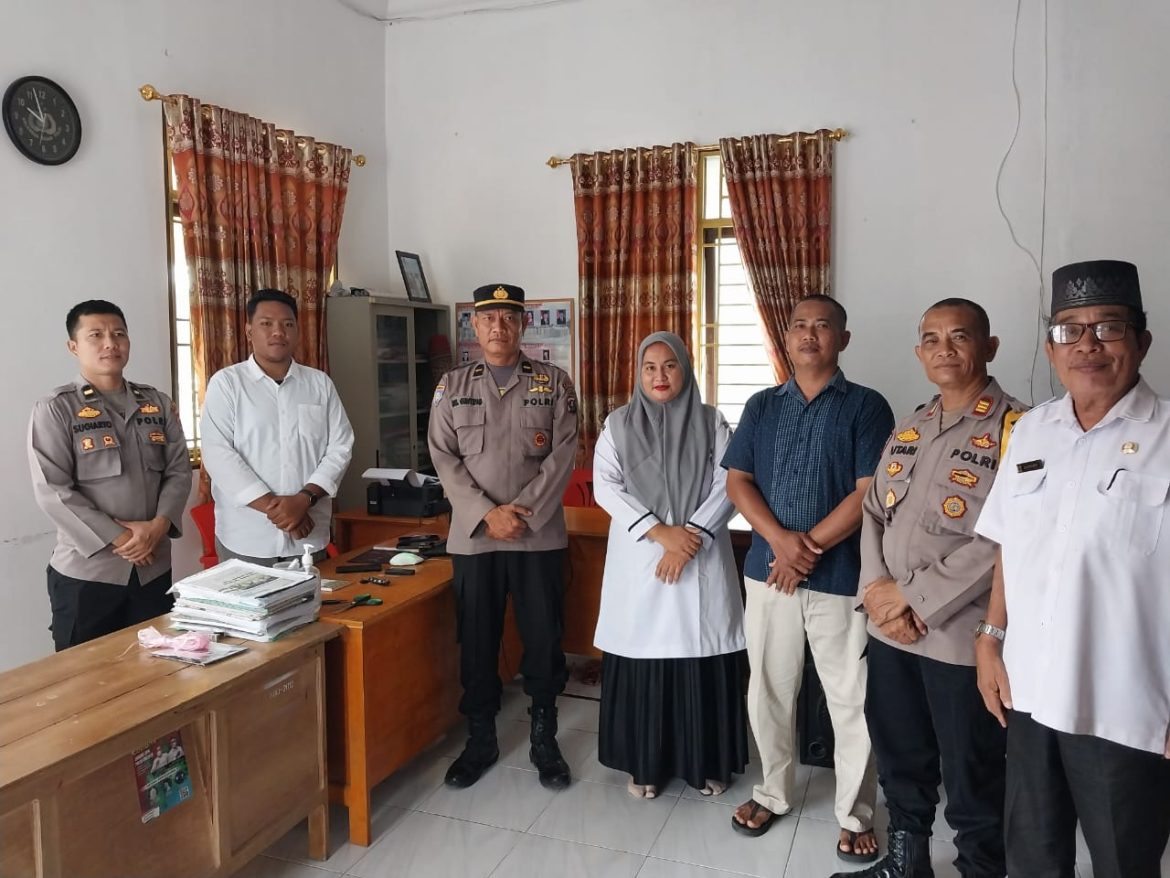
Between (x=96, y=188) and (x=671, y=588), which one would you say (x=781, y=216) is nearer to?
(x=671, y=588)

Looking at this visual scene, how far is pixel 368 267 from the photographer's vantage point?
526cm

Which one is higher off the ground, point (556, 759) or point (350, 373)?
point (350, 373)

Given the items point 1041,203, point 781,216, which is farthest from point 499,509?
point 1041,203

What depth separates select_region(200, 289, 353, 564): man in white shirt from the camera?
2928 mm

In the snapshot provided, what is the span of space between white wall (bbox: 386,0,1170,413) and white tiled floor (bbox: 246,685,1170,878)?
2669 mm

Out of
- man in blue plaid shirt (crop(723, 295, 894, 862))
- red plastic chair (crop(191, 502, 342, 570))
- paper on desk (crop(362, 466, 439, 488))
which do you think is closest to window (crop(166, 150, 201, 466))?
red plastic chair (crop(191, 502, 342, 570))

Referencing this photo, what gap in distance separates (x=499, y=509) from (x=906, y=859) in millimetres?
1540

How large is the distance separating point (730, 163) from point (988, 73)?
1.37m

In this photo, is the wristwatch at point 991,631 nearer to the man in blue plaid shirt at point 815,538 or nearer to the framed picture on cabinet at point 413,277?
the man in blue plaid shirt at point 815,538

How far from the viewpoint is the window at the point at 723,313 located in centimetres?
488

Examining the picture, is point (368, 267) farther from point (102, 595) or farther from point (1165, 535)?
point (1165, 535)

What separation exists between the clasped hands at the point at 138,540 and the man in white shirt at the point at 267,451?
273mm

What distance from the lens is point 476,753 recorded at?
2908mm

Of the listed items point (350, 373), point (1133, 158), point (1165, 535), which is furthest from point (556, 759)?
point (1133, 158)
